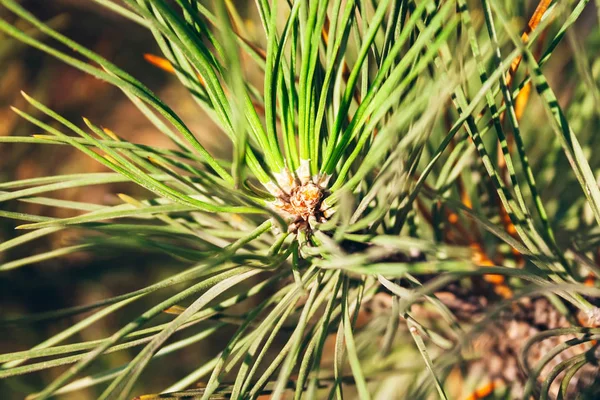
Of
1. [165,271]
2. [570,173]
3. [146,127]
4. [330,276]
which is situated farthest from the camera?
[146,127]

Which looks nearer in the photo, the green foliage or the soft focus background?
the green foliage

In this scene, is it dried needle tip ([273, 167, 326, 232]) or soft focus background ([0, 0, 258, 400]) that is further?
soft focus background ([0, 0, 258, 400])

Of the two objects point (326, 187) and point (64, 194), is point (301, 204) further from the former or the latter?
point (64, 194)

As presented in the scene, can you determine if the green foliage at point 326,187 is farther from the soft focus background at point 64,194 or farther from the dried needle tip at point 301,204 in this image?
the soft focus background at point 64,194

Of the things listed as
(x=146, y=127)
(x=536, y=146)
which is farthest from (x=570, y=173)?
(x=146, y=127)

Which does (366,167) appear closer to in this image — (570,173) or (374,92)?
(374,92)

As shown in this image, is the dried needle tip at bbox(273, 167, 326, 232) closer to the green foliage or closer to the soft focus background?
the green foliage

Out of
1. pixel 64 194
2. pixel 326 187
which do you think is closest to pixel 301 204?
pixel 326 187

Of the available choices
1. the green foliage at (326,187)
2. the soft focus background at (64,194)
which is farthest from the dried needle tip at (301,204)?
the soft focus background at (64,194)

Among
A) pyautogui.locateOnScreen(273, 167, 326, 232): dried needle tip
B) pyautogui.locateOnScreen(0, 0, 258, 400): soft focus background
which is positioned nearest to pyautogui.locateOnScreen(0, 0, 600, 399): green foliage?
pyautogui.locateOnScreen(273, 167, 326, 232): dried needle tip
